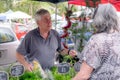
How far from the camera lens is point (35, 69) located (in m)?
3.45

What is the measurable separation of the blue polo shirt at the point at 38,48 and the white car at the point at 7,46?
7.95 ft

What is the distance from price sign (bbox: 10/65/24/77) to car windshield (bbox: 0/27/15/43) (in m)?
3.40

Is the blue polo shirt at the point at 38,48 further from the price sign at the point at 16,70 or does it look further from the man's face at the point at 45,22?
the price sign at the point at 16,70

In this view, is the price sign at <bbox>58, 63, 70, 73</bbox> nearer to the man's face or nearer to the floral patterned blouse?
the man's face

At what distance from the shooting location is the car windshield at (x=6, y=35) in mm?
6617

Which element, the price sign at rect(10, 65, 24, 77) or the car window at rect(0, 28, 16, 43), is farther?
the car window at rect(0, 28, 16, 43)

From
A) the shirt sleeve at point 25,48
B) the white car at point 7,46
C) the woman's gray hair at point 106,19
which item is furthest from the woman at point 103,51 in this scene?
the white car at point 7,46

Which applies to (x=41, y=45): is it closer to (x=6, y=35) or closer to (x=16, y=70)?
(x=16, y=70)

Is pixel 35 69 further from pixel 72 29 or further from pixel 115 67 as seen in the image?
pixel 72 29

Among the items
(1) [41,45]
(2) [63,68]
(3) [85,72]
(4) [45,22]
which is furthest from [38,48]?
(3) [85,72]

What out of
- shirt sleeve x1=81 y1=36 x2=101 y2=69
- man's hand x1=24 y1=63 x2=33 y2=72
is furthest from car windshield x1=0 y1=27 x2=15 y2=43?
shirt sleeve x1=81 y1=36 x2=101 y2=69

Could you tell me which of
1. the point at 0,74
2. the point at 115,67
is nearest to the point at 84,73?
the point at 115,67

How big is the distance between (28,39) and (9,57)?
2.63 m

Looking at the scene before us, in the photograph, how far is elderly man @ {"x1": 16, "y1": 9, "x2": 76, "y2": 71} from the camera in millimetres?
3932
